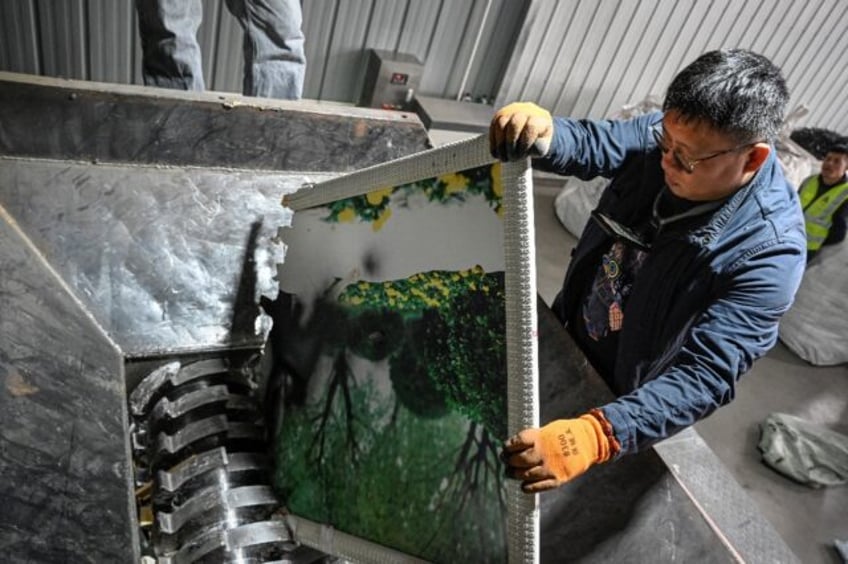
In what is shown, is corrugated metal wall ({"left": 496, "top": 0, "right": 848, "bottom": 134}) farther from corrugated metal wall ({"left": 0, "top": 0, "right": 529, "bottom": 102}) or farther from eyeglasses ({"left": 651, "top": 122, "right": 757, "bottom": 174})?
eyeglasses ({"left": 651, "top": 122, "right": 757, "bottom": 174})

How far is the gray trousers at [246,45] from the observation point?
8.32 ft

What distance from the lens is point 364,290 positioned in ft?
4.94

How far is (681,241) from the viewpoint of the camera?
1.50m

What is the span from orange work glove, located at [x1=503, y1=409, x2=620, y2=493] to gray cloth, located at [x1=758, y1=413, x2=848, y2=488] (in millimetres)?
2948

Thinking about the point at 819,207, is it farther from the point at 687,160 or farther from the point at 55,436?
the point at 55,436

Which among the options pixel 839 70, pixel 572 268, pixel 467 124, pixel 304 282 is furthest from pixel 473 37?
pixel 839 70

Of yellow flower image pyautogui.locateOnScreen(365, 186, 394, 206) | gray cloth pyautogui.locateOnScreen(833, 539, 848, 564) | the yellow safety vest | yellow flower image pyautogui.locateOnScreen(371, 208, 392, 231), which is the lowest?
gray cloth pyautogui.locateOnScreen(833, 539, 848, 564)

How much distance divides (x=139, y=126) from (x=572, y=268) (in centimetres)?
145

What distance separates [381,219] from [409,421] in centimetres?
47

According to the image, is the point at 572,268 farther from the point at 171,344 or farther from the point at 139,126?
the point at 139,126

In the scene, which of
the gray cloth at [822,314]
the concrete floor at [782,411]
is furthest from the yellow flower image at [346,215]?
the gray cloth at [822,314]

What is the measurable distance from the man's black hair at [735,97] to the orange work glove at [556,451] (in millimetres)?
694

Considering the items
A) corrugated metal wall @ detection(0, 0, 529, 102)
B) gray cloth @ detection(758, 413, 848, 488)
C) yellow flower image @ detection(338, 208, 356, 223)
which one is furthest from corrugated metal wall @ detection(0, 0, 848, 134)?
gray cloth @ detection(758, 413, 848, 488)

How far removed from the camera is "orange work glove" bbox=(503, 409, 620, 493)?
1095 mm
